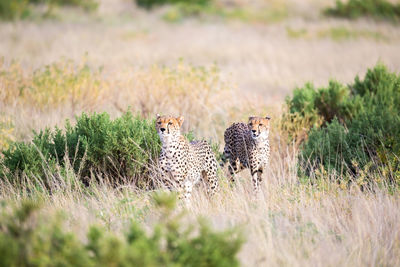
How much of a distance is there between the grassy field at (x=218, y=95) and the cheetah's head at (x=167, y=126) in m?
0.52

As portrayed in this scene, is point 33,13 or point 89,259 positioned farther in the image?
point 33,13

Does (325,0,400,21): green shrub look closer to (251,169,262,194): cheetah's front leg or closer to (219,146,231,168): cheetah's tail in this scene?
(219,146,231,168): cheetah's tail

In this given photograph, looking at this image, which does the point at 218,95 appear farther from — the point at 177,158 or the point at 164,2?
the point at 164,2

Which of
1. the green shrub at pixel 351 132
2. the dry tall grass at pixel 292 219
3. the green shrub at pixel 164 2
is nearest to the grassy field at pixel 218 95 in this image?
the dry tall grass at pixel 292 219

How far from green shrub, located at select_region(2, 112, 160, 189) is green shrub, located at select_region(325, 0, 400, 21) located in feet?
51.0

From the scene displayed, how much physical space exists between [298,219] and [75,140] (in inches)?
91.4

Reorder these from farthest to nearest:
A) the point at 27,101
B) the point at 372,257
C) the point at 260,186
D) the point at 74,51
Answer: the point at 74,51
the point at 27,101
the point at 260,186
the point at 372,257

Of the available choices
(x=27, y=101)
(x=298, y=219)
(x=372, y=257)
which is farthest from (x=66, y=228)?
(x=27, y=101)

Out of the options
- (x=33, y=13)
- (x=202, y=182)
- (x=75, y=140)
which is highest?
(x=33, y=13)

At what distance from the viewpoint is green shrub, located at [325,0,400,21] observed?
18.8 metres

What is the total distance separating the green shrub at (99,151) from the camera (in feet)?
15.5

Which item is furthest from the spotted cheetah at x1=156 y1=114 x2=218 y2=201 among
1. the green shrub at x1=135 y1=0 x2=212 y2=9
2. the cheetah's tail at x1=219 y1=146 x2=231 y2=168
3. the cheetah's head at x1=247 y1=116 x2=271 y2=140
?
the green shrub at x1=135 y1=0 x2=212 y2=9

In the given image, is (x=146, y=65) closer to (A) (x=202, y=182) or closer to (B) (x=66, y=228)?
(A) (x=202, y=182)

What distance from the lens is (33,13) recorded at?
17062 millimetres
